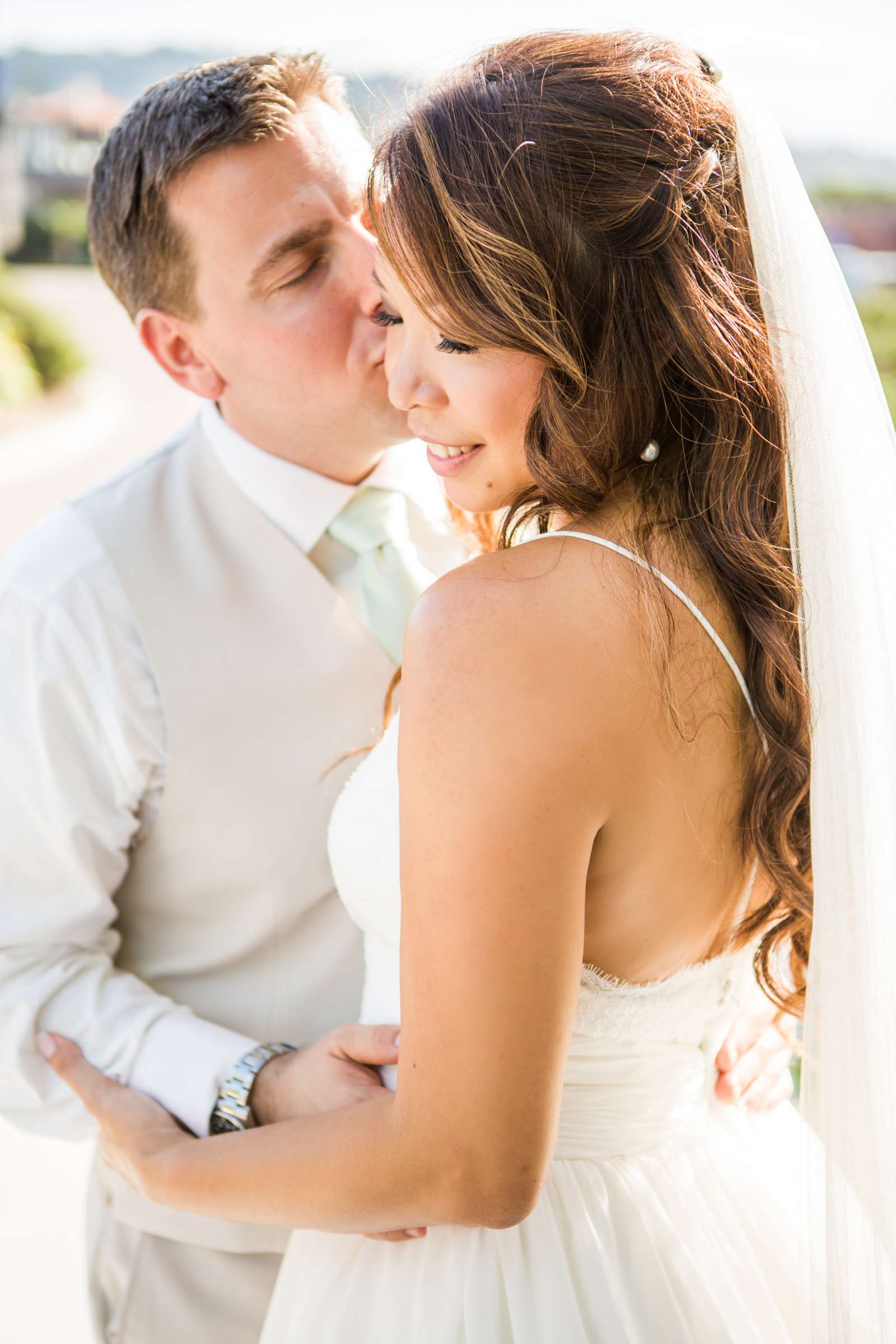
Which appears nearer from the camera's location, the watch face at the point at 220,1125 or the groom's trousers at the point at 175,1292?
the watch face at the point at 220,1125

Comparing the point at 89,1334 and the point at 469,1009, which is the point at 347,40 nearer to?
the point at 469,1009

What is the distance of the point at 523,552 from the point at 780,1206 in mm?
1044

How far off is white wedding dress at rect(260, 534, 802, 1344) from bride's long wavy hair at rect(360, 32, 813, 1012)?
1.25 ft

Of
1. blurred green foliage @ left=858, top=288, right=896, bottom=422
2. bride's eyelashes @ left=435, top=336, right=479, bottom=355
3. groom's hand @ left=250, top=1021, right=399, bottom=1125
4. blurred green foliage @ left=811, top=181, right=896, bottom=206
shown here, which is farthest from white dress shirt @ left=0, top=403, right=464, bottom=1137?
blurred green foliage @ left=811, top=181, right=896, bottom=206

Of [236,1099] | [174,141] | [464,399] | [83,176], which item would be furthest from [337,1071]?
[83,176]

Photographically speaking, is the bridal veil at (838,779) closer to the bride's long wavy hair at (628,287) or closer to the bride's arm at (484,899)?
the bride's long wavy hair at (628,287)

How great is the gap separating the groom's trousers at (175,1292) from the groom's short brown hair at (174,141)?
1656 millimetres

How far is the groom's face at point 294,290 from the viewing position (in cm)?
195

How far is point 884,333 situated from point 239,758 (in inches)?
396

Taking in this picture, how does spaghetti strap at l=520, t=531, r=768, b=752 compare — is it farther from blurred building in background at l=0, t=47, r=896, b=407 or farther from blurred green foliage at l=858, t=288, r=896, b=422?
blurred building in background at l=0, t=47, r=896, b=407

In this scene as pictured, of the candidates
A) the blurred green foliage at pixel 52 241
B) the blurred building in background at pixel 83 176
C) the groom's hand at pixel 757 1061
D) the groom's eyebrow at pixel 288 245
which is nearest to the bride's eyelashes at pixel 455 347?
the groom's eyebrow at pixel 288 245

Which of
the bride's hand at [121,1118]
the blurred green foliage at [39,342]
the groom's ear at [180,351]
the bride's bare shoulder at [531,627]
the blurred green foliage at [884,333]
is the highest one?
the bride's bare shoulder at [531,627]

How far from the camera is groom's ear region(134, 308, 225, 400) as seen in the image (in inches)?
82.8

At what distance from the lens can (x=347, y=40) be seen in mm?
2123
